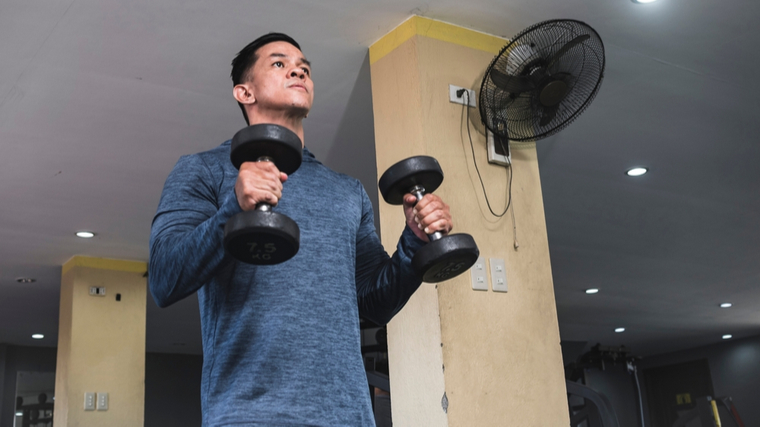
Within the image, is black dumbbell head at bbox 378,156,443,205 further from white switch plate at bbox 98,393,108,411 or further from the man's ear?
white switch plate at bbox 98,393,108,411

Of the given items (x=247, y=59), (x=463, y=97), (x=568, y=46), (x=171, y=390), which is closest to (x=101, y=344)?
(x=463, y=97)

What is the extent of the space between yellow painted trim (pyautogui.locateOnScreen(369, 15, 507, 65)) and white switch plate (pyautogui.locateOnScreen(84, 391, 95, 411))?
11.6 ft

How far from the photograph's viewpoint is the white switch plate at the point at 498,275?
2378mm

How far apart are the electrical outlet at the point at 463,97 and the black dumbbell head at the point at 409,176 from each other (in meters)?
1.33

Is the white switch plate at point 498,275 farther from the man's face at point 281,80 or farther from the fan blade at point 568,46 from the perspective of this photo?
the man's face at point 281,80

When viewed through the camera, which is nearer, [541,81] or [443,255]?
[443,255]

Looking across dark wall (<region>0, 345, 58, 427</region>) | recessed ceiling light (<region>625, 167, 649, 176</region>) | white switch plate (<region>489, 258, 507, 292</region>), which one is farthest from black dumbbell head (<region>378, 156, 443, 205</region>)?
dark wall (<region>0, 345, 58, 427</region>)

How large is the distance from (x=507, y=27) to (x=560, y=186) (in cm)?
176

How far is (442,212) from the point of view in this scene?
1.21 metres

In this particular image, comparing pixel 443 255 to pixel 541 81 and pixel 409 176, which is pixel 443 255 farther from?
pixel 541 81

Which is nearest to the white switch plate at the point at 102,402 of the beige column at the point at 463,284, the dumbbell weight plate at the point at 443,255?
the beige column at the point at 463,284

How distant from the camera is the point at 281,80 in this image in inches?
51.5

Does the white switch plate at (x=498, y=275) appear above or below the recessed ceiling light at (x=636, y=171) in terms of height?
below

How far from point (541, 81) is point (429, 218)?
1.48m
